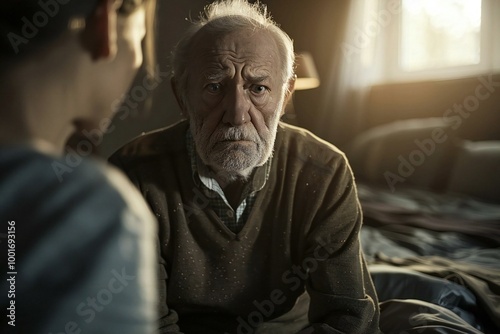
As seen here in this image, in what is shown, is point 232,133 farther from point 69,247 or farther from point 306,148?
point 69,247

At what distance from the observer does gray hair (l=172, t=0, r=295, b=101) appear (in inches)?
25.3

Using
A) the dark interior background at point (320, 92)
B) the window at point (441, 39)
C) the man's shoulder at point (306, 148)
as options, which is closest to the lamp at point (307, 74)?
the dark interior background at point (320, 92)

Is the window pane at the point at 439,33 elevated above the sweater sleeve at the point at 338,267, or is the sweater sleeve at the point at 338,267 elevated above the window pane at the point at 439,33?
the window pane at the point at 439,33

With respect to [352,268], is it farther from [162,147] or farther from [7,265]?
[7,265]

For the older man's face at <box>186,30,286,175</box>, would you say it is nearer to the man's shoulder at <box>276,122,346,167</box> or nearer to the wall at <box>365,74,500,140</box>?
the man's shoulder at <box>276,122,346,167</box>

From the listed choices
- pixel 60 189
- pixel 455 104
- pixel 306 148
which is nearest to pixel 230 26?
pixel 306 148

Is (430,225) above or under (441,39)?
under

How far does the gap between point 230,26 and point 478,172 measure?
1145 mm

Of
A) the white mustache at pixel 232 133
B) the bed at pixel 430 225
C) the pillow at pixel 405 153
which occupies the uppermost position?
the white mustache at pixel 232 133

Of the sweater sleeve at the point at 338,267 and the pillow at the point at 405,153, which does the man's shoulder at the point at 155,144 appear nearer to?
the sweater sleeve at the point at 338,267

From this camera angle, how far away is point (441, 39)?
5.28 feet

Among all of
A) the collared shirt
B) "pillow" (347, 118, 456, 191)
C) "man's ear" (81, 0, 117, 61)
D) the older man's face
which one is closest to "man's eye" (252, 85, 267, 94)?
the older man's face

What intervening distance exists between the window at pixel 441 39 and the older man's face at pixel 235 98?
0.85 meters

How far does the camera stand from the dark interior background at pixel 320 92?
70cm
